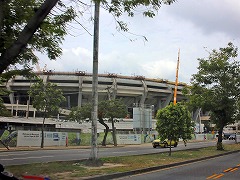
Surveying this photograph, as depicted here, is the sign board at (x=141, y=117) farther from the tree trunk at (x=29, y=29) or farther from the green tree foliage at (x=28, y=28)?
the tree trunk at (x=29, y=29)

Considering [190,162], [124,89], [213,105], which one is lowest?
[190,162]

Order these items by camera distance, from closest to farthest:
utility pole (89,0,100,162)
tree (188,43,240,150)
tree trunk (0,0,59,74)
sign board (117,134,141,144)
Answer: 1. tree trunk (0,0,59,74)
2. utility pole (89,0,100,162)
3. tree (188,43,240,150)
4. sign board (117,134,141,144)

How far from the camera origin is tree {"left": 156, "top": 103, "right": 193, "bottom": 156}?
21.6 metres

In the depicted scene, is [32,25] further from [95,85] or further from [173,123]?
[173,123]

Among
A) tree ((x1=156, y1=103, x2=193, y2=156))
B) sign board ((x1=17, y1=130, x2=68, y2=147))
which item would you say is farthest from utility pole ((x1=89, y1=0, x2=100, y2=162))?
sign board ((x1=17, y1=130, x2=68, y2=147))

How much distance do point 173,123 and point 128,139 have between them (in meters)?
30.0

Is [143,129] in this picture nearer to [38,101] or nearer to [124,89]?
[38,101]

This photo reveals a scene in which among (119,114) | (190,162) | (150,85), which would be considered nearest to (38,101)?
(119,114)

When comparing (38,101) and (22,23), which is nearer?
(22,23)

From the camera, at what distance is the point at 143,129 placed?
57344 millimetres

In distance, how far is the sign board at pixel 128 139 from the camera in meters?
49.9

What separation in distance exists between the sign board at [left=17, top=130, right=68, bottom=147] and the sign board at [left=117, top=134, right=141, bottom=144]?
35.7 feet

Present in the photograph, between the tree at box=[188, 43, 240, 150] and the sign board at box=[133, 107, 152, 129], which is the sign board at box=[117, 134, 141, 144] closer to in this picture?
the sign board at box=[133, 107, 152, 129]

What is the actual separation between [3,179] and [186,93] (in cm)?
2678
